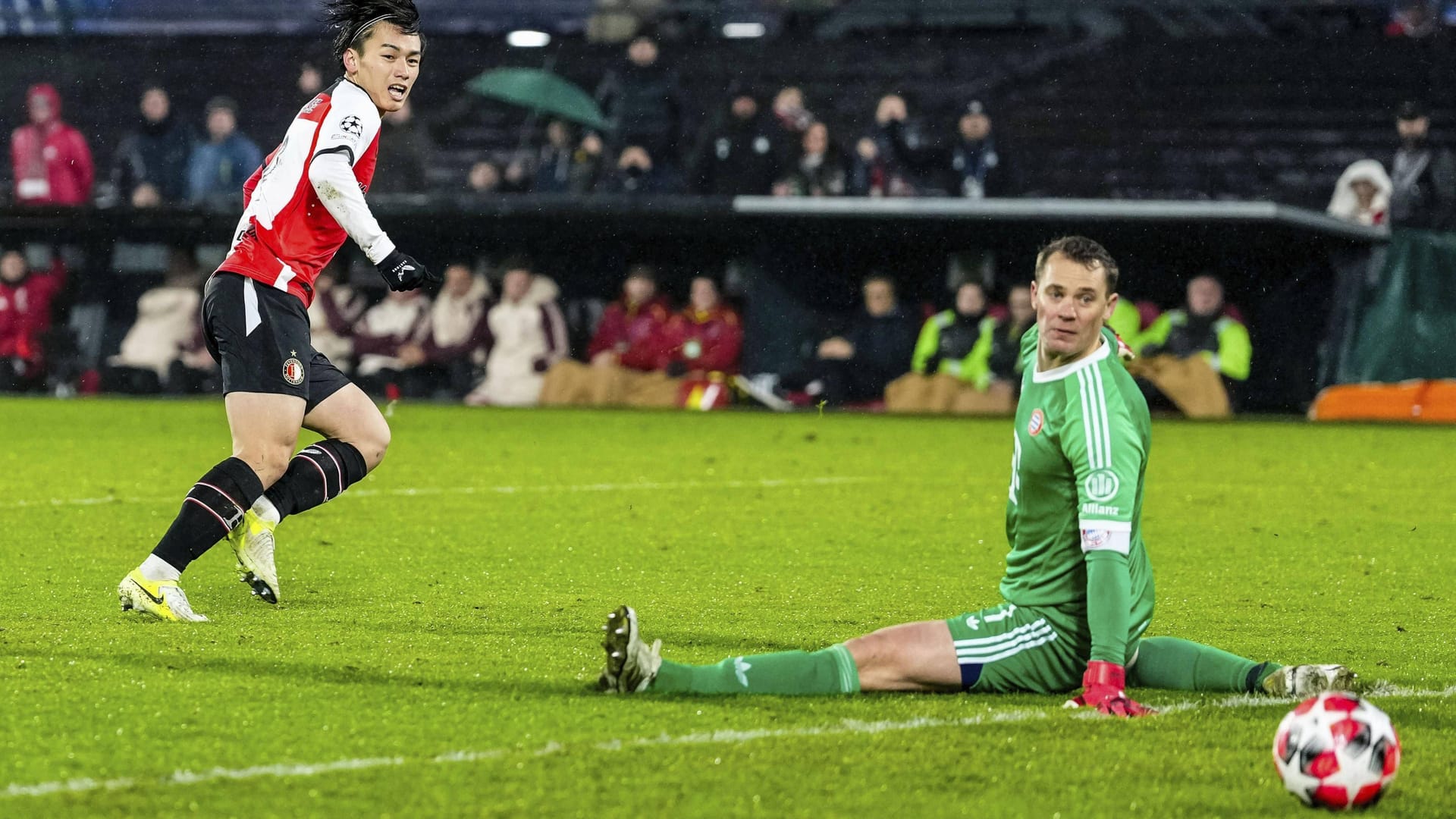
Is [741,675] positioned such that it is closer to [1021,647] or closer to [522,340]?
[1021,647]

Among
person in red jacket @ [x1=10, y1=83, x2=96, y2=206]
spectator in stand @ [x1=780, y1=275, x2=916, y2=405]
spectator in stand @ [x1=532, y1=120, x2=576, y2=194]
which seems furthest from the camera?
person in red jacket @ [x1=10, y1=83, x2=96, y2=206]

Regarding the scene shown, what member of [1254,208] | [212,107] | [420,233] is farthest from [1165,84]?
[212,107]

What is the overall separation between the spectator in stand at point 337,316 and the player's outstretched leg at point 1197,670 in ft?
57.1

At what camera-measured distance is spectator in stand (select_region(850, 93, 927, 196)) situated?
64.0 feet

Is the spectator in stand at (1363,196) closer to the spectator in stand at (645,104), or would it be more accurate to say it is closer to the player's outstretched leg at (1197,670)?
the spectator in stand at (645,104)

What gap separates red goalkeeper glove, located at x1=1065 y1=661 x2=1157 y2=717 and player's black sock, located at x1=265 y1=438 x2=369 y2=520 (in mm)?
2739

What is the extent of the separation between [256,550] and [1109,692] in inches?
113

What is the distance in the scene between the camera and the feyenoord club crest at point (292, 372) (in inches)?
225

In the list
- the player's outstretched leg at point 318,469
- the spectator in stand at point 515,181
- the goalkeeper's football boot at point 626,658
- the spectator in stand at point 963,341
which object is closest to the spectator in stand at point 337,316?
the spectator in stand at point 515,181

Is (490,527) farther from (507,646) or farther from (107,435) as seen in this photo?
(107,435)

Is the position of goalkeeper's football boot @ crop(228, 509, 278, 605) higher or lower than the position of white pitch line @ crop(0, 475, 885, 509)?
higher

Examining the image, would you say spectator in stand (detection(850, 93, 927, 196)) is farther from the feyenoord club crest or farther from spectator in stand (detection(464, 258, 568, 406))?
the feyenoord club crest

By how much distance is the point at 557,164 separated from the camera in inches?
819

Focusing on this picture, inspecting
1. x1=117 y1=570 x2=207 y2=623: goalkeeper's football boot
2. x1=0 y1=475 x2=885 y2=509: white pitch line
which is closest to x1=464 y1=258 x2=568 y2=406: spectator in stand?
x1=0 y1=475 x2=885 y2=509: white pitch line
